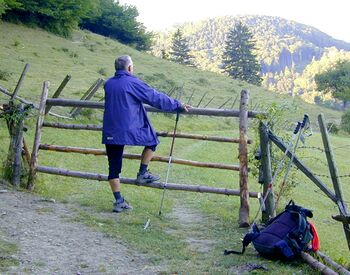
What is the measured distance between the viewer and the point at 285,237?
4.84 metres

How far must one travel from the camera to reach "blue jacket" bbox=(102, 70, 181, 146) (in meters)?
6.51

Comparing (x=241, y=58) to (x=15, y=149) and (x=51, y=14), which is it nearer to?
(x=51, y=14)

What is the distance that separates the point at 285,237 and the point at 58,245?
221cm

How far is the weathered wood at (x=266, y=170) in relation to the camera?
250 inches

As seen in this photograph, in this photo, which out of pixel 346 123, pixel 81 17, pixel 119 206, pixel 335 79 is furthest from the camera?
pixel 335 79

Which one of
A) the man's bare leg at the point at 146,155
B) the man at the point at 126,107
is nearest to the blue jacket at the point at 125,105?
the man at the point at 126,107

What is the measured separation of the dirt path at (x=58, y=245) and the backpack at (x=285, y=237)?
1.00 meters

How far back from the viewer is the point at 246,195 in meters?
6.76

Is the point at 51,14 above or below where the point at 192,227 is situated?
above

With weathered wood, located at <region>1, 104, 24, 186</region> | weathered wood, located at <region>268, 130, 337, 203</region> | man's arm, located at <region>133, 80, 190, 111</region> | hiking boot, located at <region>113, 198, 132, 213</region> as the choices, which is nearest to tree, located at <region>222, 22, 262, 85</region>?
weathered wood, located at <region>1, 104, 24, 186</region>

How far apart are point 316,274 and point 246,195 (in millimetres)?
2311

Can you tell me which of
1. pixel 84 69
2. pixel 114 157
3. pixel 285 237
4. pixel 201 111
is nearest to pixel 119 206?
pixel 114 157

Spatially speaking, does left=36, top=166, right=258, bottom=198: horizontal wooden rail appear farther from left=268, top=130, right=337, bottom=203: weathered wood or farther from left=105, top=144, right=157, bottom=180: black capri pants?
left=268, top=130, right=337, bottom=203: weathered wood

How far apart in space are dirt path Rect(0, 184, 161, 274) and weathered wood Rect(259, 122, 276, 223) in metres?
1.94
